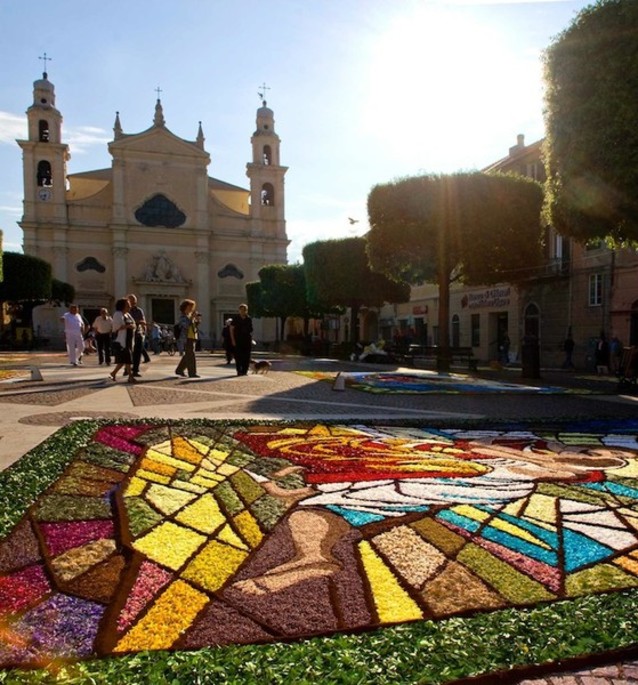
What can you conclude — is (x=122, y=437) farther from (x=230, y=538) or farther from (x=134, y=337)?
(x=134, y=337)

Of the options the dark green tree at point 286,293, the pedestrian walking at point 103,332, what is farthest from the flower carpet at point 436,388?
the dark green tree at point 286,293

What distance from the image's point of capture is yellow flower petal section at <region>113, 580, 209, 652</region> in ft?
6.54

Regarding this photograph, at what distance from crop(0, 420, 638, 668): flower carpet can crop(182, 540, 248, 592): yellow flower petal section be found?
10 mm

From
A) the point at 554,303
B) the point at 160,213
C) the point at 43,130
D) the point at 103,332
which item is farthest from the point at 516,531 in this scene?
the point at 43,130

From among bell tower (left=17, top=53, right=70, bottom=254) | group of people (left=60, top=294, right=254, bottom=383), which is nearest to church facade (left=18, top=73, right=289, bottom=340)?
bell tower (left=17, top=53, right=70, bottom=254)

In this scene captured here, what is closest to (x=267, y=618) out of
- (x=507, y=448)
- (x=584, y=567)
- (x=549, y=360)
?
(x=584, y=567)

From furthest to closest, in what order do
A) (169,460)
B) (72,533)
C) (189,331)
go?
1. (189,331)
2. (169,460)
3. (72,533)

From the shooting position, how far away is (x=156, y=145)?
2116 inches

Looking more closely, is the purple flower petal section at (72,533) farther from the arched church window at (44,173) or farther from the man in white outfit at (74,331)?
the arched church window at (44,173)

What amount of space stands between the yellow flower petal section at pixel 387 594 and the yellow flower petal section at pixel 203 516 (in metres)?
0.86

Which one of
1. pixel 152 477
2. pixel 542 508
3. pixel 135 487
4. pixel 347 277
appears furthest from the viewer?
pixel 347 277

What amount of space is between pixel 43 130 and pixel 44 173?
4.11 meters

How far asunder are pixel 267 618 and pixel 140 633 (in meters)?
0.46

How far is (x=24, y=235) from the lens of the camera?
5097cm
